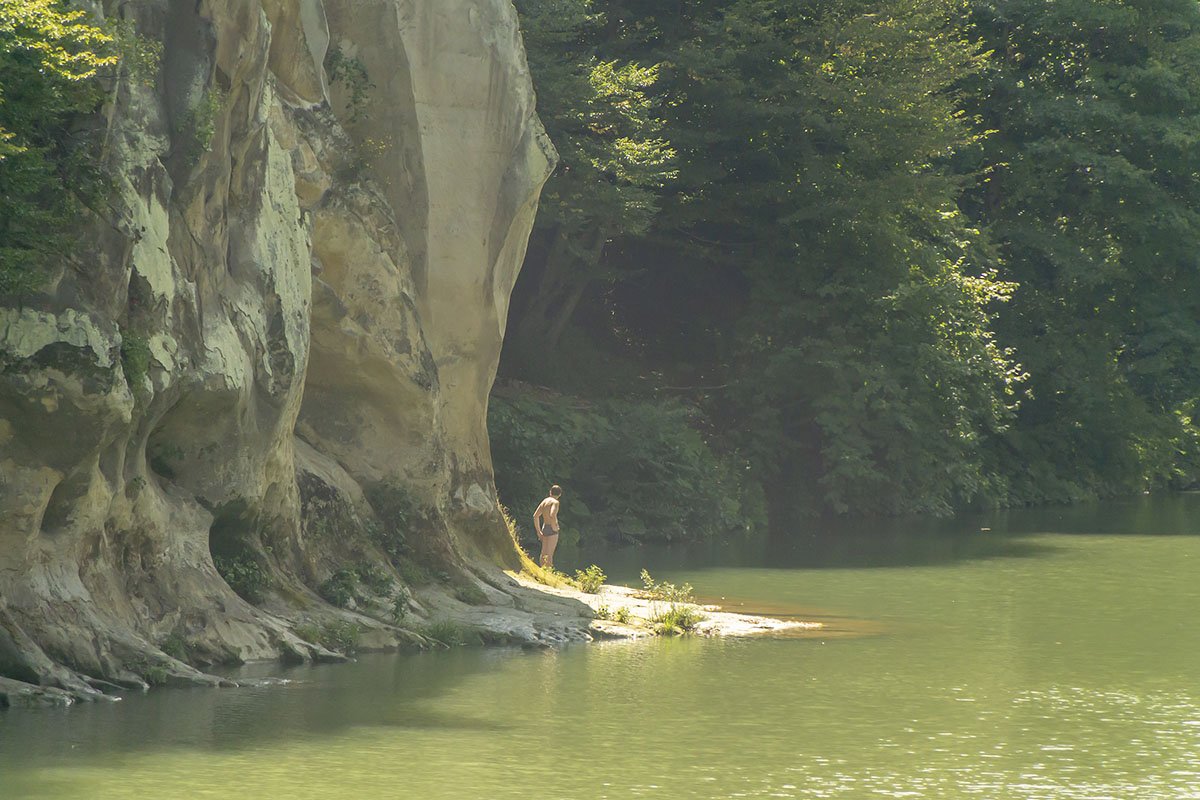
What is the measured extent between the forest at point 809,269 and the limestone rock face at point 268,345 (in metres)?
9.00

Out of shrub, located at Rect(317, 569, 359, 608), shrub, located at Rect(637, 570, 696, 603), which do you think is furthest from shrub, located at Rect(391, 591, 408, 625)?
shrub, located at Rect(637, 570, 696, 603)

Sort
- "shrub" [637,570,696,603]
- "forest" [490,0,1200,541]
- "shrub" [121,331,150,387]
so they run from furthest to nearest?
"forest" [490,0,1200,541] < "shrub" [637,570,696,603] < "shrub" [121,331,150,387]

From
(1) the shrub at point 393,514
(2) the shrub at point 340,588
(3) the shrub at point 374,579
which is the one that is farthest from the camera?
(1) the shrub at point 393,514

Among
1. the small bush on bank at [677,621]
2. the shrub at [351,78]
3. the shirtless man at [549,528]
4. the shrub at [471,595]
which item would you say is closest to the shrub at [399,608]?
the shrub at [471,595]

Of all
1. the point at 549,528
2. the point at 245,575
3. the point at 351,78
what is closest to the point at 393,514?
the point at 245,575

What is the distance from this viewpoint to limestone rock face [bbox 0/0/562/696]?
16.6 m

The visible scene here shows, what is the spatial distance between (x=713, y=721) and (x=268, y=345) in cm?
697

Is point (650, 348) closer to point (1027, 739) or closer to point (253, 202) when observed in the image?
point (253, 202)

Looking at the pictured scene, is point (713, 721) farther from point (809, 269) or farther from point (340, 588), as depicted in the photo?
point (809, 269)

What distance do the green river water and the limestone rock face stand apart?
1.31 m

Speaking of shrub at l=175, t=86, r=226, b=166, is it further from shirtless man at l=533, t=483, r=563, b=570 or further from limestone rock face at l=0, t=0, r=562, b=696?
shirtless man at l=533, t=483, r=563, b=570

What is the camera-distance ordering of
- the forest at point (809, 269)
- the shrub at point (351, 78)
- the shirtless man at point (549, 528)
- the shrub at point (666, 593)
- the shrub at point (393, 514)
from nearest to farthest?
the shrub at point (393, 514), the shrub at point (666, 593), the shrub at point (351, 78), the shirtless man at point (549, 528), the forest at point (809, 269)

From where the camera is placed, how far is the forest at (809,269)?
37.1 metres

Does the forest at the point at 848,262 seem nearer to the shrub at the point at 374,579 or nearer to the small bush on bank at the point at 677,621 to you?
the small bush on bank at the point at 677,621
